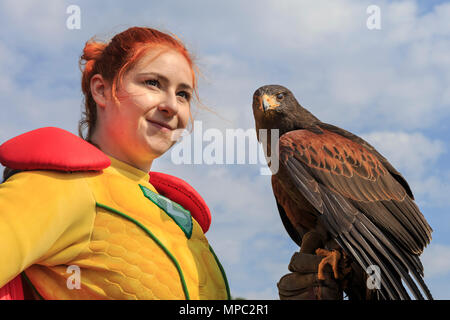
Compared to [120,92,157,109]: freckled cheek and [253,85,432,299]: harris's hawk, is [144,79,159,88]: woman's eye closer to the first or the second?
[120,92,157,109]: freckled cheek

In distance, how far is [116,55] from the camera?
2691 mm

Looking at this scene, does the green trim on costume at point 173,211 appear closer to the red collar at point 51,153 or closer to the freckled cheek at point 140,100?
the red collar at point 51,153

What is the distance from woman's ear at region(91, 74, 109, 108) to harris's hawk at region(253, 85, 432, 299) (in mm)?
1277

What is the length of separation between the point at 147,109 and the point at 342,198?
1.51 m

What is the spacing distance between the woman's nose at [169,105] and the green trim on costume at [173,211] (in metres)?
0.45

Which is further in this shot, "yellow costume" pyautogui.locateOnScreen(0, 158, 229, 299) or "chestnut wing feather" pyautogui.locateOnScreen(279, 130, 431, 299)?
"chestnut wing feather" pyautogui.locateOnScreen(279, 130, 431, 299)

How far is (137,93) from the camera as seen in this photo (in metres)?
2.54

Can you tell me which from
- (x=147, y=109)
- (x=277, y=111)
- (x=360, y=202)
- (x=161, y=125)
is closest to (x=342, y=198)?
(x=360, y=202)

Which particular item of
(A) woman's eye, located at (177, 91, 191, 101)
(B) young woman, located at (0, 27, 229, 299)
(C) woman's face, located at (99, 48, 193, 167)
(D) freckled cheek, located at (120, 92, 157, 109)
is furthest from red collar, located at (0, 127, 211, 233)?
(A) woman's eye, located at (177, 91, 191, 101)

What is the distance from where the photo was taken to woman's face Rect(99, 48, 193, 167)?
255cm

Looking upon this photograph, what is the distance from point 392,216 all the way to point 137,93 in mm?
2006

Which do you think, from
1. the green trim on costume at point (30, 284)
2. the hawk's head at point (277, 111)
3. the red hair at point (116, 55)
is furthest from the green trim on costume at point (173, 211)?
the hawk's head at point (277, 111)

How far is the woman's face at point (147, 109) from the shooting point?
2549mm

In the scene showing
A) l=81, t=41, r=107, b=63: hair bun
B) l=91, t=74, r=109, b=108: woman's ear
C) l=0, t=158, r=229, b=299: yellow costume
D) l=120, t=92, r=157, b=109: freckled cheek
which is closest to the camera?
l=0, t=158, r=229, b=299: yellow costume
